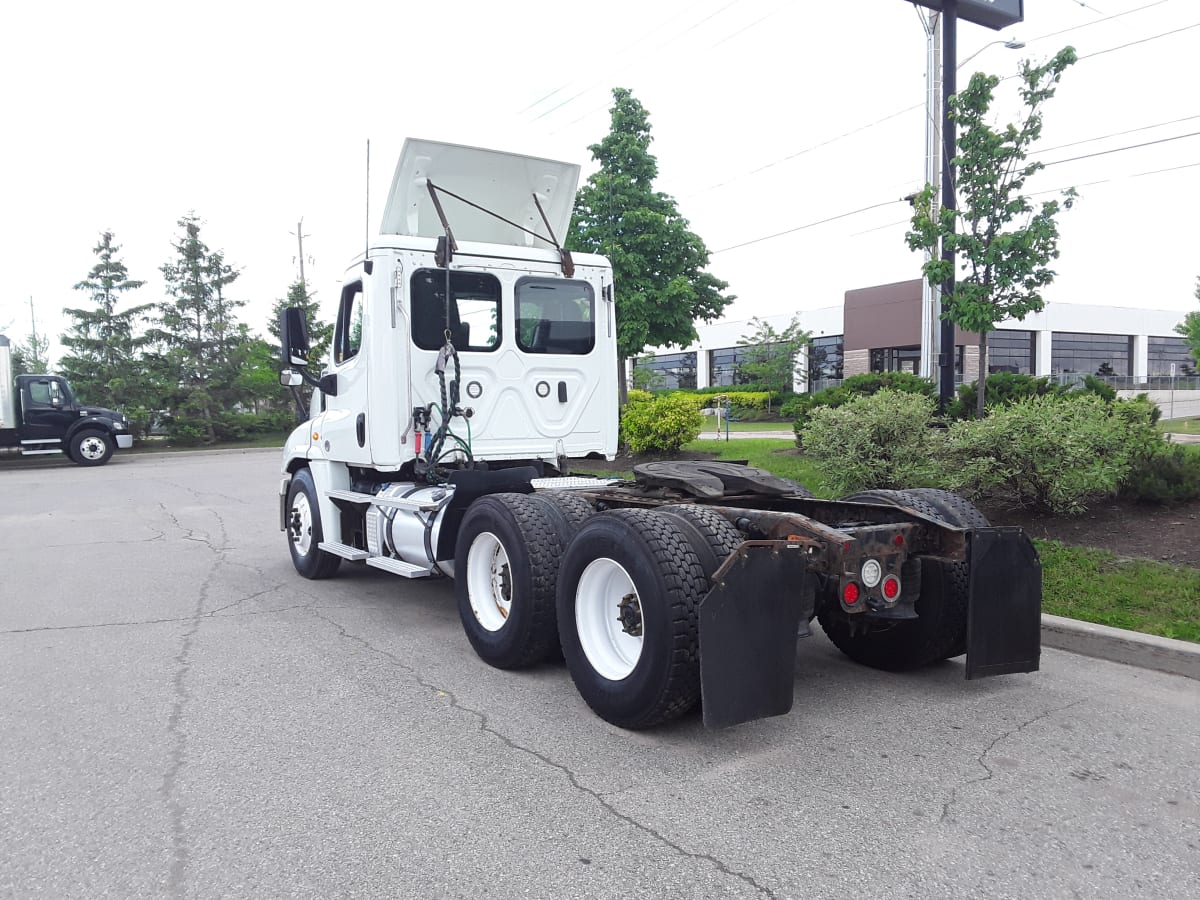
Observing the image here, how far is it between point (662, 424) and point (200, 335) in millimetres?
28887

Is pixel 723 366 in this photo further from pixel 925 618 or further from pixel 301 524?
pixel 925 618

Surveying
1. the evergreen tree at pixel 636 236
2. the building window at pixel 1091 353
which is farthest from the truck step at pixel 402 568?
the building window at pixel 1091 353

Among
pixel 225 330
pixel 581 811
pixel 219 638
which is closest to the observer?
pixel 581 811

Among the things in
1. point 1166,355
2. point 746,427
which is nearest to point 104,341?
point 746,427

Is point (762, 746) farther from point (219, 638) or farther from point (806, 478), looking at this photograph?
point (806, 478)

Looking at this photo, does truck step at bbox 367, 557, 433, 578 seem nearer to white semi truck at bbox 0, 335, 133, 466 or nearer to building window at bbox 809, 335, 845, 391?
white semi truck at bbox 0, 335, 133, 466

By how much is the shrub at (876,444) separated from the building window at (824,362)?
43.8 metres

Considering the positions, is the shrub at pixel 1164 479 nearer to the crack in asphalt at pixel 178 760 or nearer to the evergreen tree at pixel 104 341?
the crack in asphalt at pixel 178 760

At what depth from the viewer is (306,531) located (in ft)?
26.8

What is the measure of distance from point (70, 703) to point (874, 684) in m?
4.51

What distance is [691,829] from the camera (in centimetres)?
327

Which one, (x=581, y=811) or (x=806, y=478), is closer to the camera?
(x=581, y=811)

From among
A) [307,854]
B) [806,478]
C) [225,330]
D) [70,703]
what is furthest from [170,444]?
[307,854]

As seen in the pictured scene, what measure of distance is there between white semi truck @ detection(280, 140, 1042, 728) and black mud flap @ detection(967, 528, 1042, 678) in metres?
0.01
